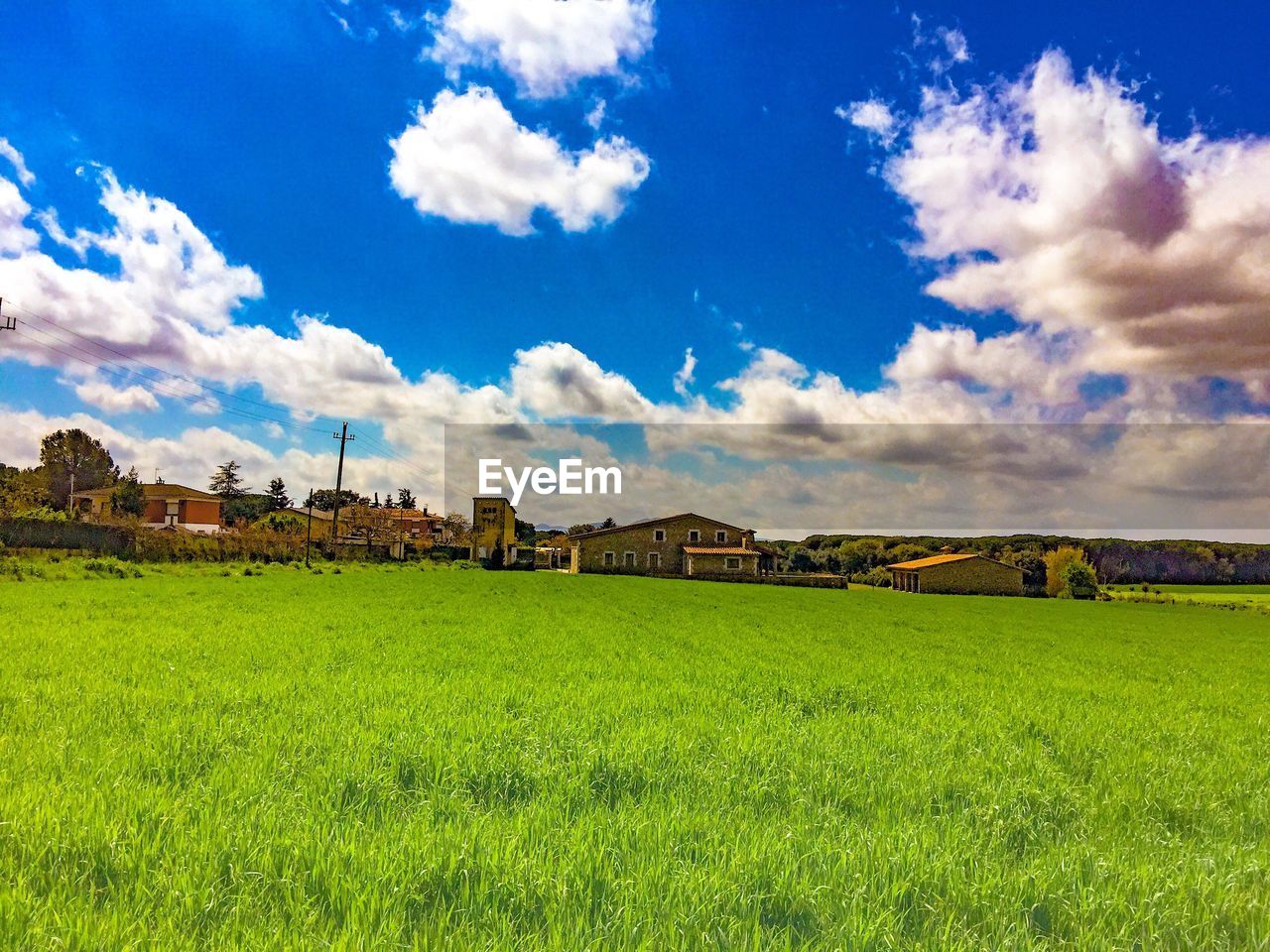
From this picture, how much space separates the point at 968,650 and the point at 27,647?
20.5 m

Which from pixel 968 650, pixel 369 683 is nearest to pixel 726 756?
pixel 369 683

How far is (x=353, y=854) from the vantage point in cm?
374

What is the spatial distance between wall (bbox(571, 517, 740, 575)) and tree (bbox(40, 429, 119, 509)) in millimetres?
72441

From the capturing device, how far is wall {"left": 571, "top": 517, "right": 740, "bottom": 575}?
75938mm

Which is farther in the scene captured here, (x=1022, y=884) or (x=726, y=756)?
(x=726, y=756)

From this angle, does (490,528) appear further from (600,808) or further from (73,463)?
(600,808)

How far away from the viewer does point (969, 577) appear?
72.4m

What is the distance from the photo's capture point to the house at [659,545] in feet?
249

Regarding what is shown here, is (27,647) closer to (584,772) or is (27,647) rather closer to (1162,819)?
(584,772)

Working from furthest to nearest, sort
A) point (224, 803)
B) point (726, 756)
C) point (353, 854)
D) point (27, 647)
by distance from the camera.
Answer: point (27, 647), point (726, 756), point (224, 803), point (353, 854)

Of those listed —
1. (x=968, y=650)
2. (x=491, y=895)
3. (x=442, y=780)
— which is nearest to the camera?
(x=491, y=895)

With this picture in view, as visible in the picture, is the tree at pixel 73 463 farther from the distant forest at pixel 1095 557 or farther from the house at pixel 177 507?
the distant forest at pixel 1095 557

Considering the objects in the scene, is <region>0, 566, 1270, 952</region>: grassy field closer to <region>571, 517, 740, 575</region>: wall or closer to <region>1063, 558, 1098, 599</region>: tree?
<region>571, 517, 740, 575</region>: wall

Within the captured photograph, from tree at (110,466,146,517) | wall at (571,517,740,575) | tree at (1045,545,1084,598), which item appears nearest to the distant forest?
tree at (1045,545,1084,598)
